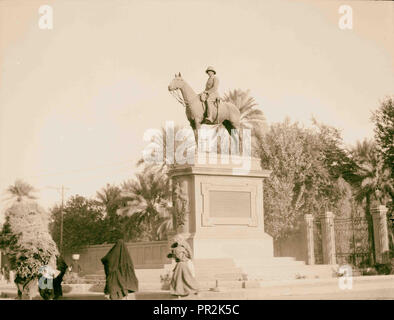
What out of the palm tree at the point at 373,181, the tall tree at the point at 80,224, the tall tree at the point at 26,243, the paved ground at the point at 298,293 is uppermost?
the palm tree at the point at 373,181

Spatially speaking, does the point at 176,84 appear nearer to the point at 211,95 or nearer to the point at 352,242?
the point at 211,95

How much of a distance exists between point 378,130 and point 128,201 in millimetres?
17235

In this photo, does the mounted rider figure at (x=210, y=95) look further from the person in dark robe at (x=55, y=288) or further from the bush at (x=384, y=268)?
the bush at (x=384, y=268)

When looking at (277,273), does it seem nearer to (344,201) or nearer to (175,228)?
(175,228)

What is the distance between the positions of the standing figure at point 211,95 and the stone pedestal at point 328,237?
377 inches

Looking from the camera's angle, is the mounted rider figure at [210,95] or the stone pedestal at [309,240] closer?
the mounted rider figure at [210,95]

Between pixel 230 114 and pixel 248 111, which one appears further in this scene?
pixel 248 111

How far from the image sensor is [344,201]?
43.9 metres

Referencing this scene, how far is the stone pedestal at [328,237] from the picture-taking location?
1187 inches

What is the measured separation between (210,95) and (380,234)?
11.5 m

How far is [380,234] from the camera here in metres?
29.9

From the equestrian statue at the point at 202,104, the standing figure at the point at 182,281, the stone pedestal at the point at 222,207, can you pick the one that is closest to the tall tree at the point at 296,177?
the stone pedestal at the point at 222,207

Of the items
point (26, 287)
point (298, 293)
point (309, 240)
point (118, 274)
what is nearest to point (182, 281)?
A: point (118, 274)
